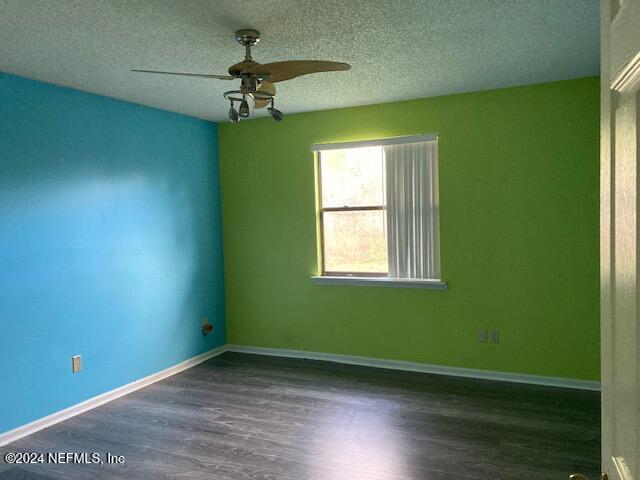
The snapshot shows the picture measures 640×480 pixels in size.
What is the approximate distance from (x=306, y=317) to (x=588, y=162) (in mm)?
2899

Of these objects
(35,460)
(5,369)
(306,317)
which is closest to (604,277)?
(35,460)

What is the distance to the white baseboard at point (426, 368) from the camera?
158 inches

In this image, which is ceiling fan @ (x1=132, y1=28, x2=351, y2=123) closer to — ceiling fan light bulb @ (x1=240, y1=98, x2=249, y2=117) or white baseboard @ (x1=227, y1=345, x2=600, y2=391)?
ceiling fan light bulb @ (x1=240, y1=98, x2=249, y2=117)

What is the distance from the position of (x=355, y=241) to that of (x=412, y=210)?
676 millimetres

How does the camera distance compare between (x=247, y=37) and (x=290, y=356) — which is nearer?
(x=247, y=37)

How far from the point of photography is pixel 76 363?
148 inches

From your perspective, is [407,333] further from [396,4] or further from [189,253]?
[396,4]

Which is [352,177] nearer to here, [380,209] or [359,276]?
[380,209]

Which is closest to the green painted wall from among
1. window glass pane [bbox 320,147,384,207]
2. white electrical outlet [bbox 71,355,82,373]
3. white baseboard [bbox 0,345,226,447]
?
window glass pane [bbox 320,147,384,207]

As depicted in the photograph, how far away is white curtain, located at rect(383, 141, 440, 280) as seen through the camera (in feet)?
14.4

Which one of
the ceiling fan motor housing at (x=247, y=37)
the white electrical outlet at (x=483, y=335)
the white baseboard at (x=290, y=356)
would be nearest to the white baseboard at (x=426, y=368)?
the white baseboard at (x=290, y=356)

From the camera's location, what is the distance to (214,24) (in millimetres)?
2572

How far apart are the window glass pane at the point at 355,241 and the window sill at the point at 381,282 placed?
5.8 inches

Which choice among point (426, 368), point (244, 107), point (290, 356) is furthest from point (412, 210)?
point (244, 107)
